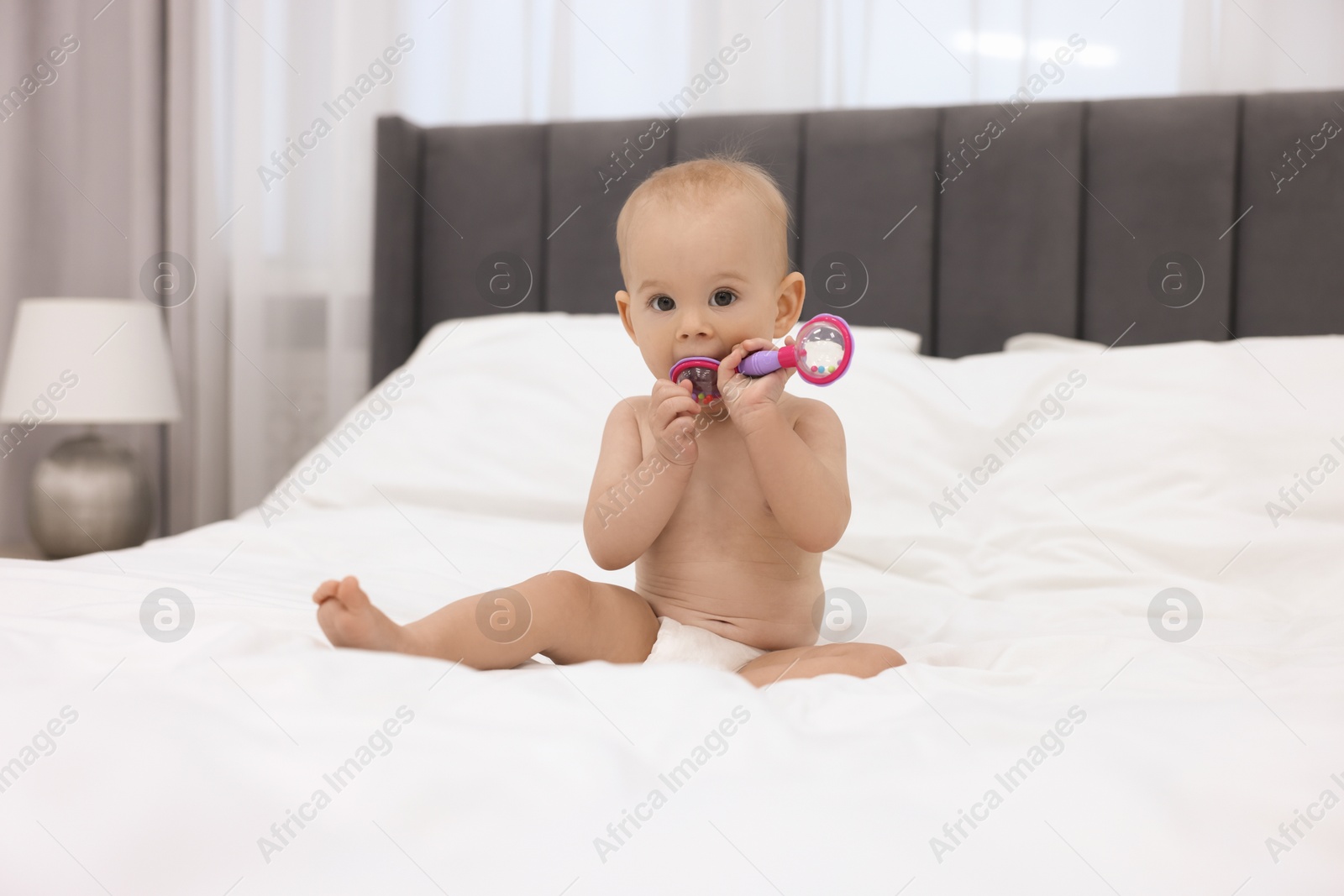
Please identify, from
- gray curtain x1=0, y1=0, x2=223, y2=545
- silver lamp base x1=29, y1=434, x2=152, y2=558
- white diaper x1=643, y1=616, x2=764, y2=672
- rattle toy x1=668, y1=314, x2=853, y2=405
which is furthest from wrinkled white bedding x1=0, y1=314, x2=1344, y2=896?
gray curtain x1=0, y1=0, x2=223, y2=545

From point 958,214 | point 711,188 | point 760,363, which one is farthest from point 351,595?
point 958,214

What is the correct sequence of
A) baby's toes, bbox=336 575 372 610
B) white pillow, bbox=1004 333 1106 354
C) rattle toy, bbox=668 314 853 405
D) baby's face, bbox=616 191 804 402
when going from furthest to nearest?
1. white pillow, bbox=1004 333 1106 354
2. baby's face, bbox=616 191 804 402
3. rattle toy, bbox=668 314 853 405
4. baby's toes, bbox=336 575 372 610

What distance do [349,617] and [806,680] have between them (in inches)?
14.4

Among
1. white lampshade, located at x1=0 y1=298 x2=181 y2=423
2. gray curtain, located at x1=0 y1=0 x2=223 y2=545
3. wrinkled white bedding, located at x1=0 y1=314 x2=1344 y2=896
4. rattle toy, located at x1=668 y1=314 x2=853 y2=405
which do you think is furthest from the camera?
gray curtain, located at x1=0 y1=0 x2=223 y2=545

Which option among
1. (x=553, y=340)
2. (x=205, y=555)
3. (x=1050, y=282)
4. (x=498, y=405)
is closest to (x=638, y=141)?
(x=553, y=340)

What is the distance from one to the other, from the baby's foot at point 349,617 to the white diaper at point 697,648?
30cm

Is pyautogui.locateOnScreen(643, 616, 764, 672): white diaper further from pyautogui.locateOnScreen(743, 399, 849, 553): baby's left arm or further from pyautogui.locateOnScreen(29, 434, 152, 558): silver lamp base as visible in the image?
pyautogui.locateOnScreen(29, 434, 152, 558): silver lamp base

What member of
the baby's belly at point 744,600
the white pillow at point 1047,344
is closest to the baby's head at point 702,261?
the baby's belly at point 744,600

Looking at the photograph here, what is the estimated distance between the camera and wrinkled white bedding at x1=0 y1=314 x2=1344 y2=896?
1.48 feet

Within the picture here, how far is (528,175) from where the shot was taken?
6.89ft

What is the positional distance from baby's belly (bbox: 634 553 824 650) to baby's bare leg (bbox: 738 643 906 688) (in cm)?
9

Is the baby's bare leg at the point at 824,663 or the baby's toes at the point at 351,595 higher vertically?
the baby's toes at the point at 351,595

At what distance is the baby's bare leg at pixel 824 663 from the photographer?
0.81 m

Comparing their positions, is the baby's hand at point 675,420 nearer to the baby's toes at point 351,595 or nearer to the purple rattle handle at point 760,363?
the purple rattle handle at point 760,363
